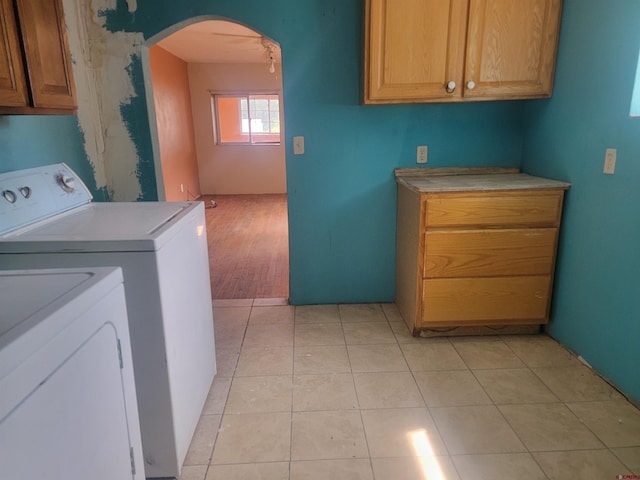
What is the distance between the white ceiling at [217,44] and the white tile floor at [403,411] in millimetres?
3154

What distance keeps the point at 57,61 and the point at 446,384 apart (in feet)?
7.32

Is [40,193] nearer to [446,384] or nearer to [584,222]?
[446,384]

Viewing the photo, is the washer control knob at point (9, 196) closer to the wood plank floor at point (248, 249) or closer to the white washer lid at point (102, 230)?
the white washer lid at point (102, 230)

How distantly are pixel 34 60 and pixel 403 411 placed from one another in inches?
79.5

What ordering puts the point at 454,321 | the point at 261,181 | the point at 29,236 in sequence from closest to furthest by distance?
the point at 29,236 → the point at 454,321 → the point at 261,181

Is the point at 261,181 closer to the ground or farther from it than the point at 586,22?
closer to the ground

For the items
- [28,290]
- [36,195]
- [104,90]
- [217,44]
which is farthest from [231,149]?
[28,290]

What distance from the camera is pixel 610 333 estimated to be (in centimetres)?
202

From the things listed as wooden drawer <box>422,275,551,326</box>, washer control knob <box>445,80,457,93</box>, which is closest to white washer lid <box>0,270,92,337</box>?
wooden drawer <box>422,275,551,326</box>

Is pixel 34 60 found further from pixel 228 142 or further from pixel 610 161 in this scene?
pixel 228 142

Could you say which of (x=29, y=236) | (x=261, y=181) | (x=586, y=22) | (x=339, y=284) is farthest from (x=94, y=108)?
(x=261, y=181)

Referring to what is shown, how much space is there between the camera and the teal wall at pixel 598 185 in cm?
189

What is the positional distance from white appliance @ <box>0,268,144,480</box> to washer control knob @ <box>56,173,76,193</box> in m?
0.98

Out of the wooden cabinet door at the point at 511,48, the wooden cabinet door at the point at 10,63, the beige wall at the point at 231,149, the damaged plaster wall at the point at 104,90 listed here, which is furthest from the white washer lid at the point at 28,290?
the beige wall at the point at 231,149
